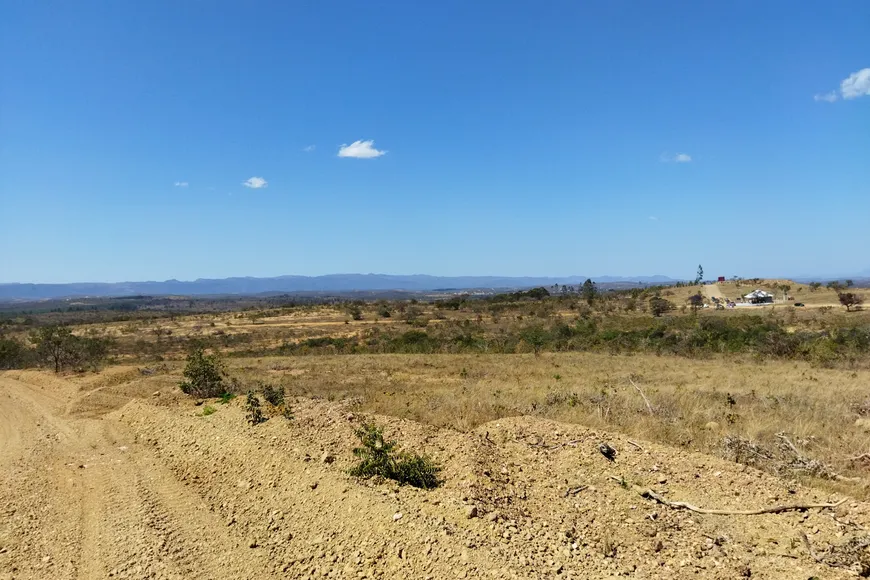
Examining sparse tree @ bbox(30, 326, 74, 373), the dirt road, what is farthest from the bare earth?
the dirt road

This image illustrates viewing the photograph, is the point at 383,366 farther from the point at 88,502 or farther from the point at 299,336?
the point at 299,336

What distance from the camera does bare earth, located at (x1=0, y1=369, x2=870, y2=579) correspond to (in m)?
4.88

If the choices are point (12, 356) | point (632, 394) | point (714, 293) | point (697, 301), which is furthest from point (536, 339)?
point (714, 293)

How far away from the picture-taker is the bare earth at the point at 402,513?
488cm

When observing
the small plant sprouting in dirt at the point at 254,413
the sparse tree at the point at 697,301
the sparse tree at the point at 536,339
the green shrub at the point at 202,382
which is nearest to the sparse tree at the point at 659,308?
the sparse tree at the point at 697,301

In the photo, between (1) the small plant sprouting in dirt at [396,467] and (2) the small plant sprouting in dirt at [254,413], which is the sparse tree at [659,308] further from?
(1) the small plant sprouting in dirt at [396,467]

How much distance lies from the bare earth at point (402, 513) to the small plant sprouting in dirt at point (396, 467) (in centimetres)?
24

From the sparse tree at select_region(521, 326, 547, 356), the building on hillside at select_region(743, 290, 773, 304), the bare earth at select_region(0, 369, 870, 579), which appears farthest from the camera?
the building on hillside at select_region(743, 290, 773, 304)

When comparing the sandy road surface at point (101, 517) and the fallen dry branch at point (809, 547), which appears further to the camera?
the sandy road surface at point (101, 517)

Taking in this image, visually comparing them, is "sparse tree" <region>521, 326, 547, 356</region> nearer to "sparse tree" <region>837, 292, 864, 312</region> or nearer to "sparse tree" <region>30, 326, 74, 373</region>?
"sparse tree" <region>30, 326, 74, 373</region>

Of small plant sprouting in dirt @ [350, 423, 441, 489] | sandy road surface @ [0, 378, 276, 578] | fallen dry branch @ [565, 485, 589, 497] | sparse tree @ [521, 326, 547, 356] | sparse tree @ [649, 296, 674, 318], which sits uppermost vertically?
small plant sprouting in dirt @ [350, 423, 441, 489]

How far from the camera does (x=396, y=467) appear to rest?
22.5 feet

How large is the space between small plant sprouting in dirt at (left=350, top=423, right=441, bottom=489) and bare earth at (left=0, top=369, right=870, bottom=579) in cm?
24

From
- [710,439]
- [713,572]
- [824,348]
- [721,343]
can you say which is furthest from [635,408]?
[721,343]
